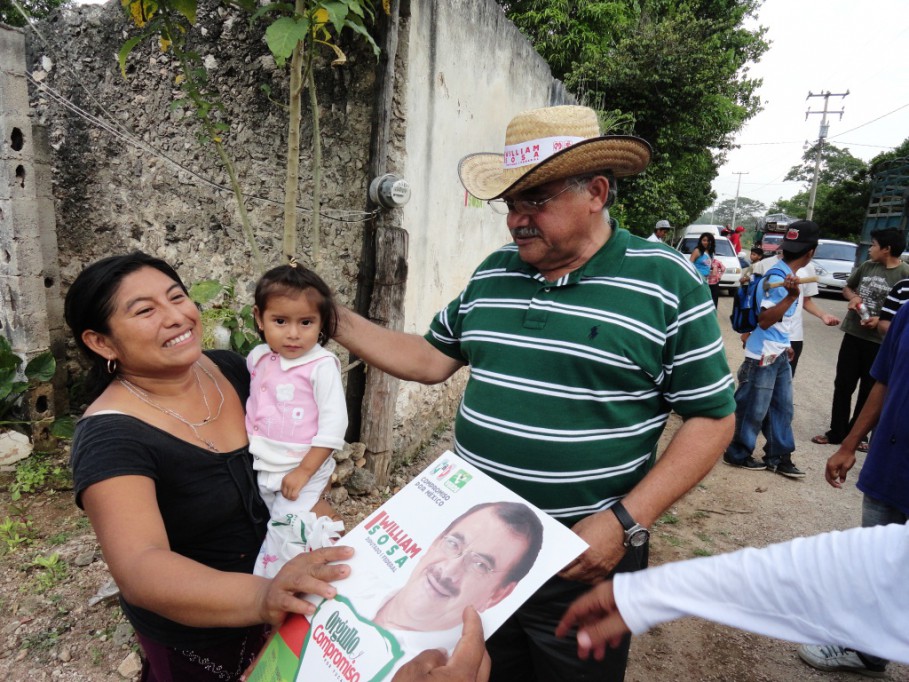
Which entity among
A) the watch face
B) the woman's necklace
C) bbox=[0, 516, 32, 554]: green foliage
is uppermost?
the woman's necklace

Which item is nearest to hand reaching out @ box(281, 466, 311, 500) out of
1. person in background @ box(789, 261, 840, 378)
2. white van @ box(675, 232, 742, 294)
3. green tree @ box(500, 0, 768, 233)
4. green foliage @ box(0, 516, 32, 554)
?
green foliage @ box(0, 516, 32, 554)

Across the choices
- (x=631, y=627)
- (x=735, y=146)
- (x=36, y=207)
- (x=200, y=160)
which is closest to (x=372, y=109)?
(x=200, y=160)

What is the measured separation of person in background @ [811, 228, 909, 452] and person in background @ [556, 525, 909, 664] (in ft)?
15.2

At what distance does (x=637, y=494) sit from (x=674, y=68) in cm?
1209

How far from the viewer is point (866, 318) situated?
478cm

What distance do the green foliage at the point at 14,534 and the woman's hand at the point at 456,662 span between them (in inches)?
131

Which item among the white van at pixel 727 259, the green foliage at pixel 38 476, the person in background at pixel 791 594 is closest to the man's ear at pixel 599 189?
the person in background at pixel 791 594

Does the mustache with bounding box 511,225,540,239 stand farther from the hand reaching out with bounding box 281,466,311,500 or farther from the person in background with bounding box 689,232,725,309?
the person in background with bounding box 689,232,725,309

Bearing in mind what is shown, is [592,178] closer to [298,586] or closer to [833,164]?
[298,586]

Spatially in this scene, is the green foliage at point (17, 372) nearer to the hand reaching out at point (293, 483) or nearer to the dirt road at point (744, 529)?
the hand reaching out at point (293, 483)

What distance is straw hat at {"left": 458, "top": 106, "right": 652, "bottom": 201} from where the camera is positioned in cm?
A: 166

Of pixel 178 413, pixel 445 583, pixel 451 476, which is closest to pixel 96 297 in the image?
pixel 178 413

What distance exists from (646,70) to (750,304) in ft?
28.5

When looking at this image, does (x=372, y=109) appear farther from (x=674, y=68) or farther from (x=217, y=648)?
(x=674, y=68)
